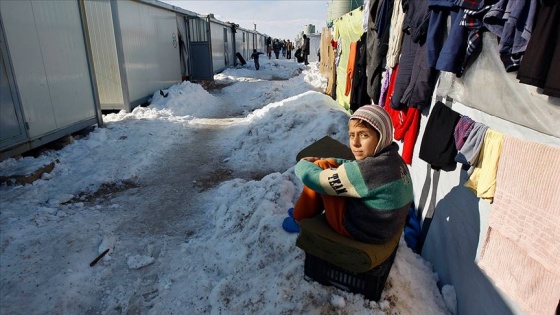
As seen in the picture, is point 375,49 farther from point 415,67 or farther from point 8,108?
point 8,108

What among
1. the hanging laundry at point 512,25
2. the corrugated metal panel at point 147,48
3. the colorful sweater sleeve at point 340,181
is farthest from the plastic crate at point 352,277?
the corrugated metal panel at point 147,48

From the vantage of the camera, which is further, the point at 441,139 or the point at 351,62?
the point at 351,62

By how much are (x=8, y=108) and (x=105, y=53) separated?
4.86 m

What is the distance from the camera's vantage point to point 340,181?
246cm

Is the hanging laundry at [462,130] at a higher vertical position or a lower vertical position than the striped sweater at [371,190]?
higher

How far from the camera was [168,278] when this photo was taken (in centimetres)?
362

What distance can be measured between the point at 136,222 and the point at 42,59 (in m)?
4.71

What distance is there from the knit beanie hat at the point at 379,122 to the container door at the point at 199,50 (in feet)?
52.7

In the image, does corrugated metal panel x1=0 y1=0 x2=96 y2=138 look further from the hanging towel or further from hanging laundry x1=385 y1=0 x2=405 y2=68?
the hanging towel

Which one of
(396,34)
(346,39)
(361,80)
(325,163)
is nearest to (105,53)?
(346,39)

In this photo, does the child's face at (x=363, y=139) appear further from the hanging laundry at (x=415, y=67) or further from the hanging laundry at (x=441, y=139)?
the hanging laundry at (x=415, y=67)

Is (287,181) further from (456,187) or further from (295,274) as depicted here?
(456,187)

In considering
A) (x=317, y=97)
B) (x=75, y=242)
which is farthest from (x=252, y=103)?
(x=75, y=242)

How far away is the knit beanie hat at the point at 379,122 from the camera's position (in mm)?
2391
